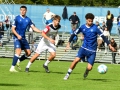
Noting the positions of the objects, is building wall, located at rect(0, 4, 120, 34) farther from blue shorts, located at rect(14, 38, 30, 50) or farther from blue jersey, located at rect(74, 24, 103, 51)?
blue jersey, located at rect(74, 24, 103, 51)

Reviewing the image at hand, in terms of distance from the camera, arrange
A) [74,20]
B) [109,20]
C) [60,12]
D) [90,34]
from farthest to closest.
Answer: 1. [60,12]
2. [74,20]
3. [109,20]
4. [90,34]

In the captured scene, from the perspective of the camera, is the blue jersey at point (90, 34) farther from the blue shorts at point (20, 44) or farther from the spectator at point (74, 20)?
the spectator at point (74, 20)

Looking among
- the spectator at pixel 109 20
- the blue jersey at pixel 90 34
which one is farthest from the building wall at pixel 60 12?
the blue jersey at pixel 90 34

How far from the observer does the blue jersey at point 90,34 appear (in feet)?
53.4

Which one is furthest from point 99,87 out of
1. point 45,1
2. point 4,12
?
point 45,1

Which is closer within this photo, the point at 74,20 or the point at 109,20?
the point at 109,20

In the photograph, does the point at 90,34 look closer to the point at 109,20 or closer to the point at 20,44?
the point at 20,44

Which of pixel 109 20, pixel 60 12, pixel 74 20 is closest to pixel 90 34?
pixel 109 20

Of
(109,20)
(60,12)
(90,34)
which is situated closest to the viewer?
(90,34)

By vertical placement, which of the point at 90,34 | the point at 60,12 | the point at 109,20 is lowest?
the point at 60,12

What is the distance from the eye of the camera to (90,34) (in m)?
16.3

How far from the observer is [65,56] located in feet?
105

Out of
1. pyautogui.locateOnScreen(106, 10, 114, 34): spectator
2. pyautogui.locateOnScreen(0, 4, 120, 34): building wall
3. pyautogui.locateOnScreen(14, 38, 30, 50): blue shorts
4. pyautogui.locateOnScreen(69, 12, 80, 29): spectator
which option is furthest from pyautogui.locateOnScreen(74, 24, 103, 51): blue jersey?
pyautogui.locateOnScreen(0, 4, 120, 34): building wall

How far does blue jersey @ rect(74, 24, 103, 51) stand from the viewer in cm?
1627
